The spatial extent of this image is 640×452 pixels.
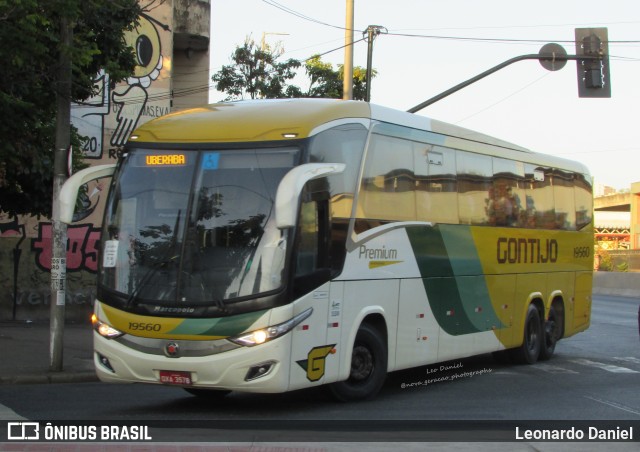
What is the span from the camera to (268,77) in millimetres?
36500

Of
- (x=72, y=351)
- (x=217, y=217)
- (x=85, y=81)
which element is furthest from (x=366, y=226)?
Result: (x=72, y=351)

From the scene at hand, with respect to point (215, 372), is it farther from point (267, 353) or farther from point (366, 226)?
point (366, 226)

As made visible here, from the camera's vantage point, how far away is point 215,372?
9.38 metres

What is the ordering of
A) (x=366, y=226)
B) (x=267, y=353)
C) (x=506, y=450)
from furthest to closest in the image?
(x=366, y=226) → (x=267, y=353) → (x=506, y=450)

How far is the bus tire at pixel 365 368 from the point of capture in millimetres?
10812

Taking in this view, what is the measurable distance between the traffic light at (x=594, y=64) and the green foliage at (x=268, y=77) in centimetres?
1604

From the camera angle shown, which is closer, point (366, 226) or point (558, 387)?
point (366, 226)

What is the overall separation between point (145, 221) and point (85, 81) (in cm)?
488

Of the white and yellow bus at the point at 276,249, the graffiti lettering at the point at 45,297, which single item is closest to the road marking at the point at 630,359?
the white and yellow bus at the point at 276,249

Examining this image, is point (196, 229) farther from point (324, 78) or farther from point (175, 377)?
point (324, 78)

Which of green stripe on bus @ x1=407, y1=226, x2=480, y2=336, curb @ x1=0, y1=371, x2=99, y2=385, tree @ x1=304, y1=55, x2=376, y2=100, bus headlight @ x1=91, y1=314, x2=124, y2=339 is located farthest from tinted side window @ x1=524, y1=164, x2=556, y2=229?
tree @ x1=304, y1=55, x2=376, y2=100

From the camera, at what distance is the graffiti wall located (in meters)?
21.5

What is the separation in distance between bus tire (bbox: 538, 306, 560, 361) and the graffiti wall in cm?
933

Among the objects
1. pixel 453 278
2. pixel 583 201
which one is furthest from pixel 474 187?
pixel 583 201
